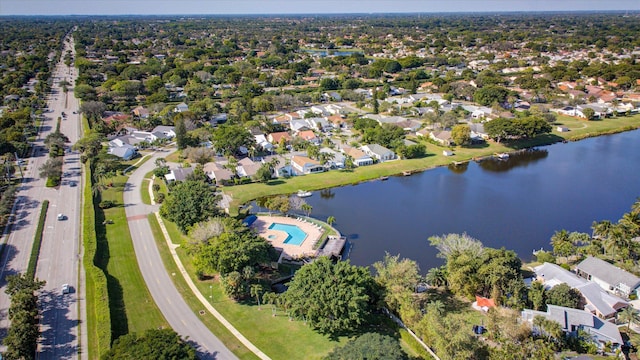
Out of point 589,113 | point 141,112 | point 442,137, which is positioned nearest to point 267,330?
point 442,137

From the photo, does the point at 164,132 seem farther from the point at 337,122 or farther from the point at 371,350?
the point at 371,350

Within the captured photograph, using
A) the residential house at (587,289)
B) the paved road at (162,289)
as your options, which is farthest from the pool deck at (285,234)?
the residential house at (587,289)

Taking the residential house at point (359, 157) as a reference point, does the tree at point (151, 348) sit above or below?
below

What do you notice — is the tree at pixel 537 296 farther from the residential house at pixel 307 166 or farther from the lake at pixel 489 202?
the residential house at pixel 307 166

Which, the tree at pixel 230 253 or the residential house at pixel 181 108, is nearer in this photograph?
the tree at pixel 230 253

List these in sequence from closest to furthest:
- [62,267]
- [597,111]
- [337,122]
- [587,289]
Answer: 1. [587,289]
2. [62,267]
3. [337,122]
4. [597,111]

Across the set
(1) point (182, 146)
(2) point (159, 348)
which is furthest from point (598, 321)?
(1) point (182, 146)
